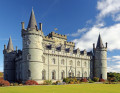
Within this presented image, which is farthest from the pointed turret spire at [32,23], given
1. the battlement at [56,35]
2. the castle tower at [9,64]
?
the castle tower at [9,64]

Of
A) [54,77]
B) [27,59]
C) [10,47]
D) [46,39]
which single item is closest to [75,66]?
[54,77]

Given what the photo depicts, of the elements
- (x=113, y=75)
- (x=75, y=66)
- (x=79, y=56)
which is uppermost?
(x=79, y=56)

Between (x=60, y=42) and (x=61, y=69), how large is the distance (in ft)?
40.7

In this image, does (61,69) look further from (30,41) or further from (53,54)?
(30,41)

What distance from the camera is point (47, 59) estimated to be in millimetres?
40844

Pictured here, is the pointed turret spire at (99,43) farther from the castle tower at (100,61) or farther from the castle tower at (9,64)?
the castle tower at (9,64)

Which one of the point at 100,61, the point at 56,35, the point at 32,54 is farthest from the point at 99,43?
the point at 32,54

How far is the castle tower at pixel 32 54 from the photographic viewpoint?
3497 cm

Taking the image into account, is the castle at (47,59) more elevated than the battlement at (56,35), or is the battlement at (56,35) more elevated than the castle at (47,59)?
the battlement at (56,35)

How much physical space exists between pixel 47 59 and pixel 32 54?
6.46 m

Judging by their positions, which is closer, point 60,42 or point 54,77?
point 54,77

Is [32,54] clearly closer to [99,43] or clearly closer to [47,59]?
[47,59]

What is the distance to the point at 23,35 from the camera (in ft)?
123

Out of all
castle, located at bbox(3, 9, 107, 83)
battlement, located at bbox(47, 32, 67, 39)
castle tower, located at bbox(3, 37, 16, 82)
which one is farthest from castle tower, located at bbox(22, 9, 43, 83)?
battlement, located at bbox(47, 32, 67, 39)
